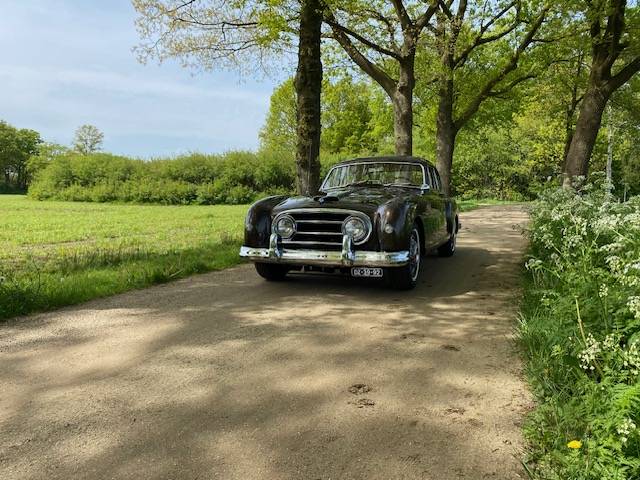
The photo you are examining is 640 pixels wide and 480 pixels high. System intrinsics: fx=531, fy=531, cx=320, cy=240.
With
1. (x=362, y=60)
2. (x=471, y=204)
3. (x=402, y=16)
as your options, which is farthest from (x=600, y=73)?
(x=471, y=204)

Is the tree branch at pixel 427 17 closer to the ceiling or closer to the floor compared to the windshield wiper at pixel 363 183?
closer to the ceiling

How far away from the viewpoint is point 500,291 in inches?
266

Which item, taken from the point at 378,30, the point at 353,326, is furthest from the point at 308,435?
the point at 378,30

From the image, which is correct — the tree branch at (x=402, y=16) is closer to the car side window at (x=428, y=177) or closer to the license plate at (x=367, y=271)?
the car side window at (x=428, y=177)

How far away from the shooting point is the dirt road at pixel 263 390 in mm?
2658

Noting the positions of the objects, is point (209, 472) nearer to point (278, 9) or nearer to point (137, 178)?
point (278, 9)

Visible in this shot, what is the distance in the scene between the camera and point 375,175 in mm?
8141

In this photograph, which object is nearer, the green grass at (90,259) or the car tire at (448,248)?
the green grass at (90,259)

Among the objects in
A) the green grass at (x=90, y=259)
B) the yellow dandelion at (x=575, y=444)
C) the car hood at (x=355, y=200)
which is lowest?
the yellow dandelion at (x=575, y=444)

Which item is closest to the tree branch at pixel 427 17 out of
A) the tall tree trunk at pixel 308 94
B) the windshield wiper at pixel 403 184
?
the tall tree trunk at pixel 308 94

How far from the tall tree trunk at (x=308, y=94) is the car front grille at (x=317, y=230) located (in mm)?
4171

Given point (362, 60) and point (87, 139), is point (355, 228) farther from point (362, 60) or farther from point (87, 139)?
point (87, 139)

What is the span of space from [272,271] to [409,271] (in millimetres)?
1860

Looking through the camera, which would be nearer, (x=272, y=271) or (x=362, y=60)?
(x=272, y=271)
